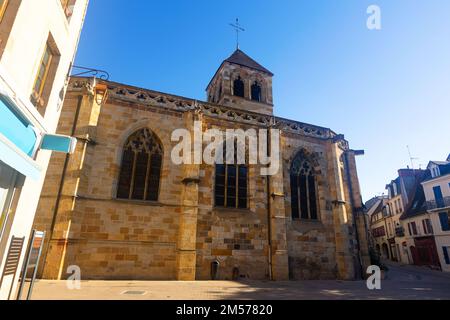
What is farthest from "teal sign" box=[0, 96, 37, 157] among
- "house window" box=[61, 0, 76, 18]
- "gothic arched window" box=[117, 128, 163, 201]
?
"gothic arched window" box=[117, 128, 163, 201]

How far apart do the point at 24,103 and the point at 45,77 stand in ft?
5.58

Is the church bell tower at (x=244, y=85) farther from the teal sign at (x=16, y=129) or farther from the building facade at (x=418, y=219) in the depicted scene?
the teal sign at (x=16, y=129)

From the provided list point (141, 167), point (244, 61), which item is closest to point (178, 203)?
point (141, 167)

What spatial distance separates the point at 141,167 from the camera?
11.0 m

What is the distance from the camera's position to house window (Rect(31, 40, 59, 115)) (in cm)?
516

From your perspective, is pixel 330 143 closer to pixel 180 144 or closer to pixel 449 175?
pixel 180 144

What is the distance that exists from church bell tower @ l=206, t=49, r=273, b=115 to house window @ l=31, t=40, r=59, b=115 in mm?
13250

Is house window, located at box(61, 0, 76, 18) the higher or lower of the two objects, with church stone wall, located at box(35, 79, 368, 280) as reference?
higher

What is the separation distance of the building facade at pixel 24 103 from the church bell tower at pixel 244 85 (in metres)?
13.4

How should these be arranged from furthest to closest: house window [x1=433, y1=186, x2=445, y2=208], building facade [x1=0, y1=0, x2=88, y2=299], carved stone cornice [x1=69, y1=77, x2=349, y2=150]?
1. house window [x1=433, y1=186, x2=445, y2=208]
2. carved stone cornice [x1=69, y1=77, x2=349, y2=150]
3. building facade [x1=0, y1=0, x2=88, y2=299]

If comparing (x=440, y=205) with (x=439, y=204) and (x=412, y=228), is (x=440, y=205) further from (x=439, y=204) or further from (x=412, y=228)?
(x=412, y=228)

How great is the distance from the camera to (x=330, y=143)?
14.9 meters

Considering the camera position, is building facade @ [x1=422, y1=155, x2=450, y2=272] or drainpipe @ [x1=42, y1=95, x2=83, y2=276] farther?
building facade @ [x1=422, y1=155, x2=450, y2=272]

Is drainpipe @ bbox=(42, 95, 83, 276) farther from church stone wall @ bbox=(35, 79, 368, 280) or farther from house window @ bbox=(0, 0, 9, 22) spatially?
house window @ bbox=(0, 0, 9, 22)
